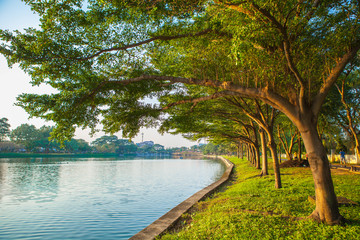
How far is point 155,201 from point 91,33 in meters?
10.3

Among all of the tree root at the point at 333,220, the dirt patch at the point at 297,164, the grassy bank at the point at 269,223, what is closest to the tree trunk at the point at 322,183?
the tree root at the point at 333,220

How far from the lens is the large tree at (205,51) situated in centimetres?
633

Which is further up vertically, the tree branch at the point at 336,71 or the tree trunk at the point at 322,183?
the tree branch at the point at 336,71

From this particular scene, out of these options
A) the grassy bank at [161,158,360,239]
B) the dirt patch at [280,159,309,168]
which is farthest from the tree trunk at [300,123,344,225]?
the dirt patch at [280,159,309,168]

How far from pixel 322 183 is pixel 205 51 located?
6.05 metres

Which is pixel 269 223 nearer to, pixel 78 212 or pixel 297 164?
pixel 78 212

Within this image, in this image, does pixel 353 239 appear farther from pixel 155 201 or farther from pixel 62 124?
pixel 155 201

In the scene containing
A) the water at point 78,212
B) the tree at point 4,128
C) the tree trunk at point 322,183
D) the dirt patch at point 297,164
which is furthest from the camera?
the tree at point 4,128

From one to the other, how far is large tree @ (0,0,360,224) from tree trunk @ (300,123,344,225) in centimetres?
2

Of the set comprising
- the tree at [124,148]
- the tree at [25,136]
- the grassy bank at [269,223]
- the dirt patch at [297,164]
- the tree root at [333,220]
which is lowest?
Answer: the grassy bank at [269,223]

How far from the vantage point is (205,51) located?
31.4 ft

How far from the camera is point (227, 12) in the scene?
6910 millimetres

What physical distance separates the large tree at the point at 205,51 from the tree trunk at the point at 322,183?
0.02 meters

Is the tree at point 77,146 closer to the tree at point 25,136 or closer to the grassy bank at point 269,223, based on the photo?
the tree at point 25,136
